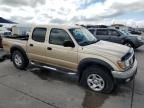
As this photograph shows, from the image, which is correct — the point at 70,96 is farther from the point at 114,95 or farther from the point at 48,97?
the point at 114,95

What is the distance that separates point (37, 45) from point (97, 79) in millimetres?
2422

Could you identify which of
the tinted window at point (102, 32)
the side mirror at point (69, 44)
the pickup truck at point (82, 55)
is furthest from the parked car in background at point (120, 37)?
the side mirror at point (69, 44)

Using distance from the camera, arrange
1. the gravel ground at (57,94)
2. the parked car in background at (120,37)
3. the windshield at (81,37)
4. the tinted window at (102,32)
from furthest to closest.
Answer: the tinted window at (102,32), the parked car in background at (120,37), the windshield at (81,37), the gravel ground at (57,94)

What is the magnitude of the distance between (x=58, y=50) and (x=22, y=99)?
179cm

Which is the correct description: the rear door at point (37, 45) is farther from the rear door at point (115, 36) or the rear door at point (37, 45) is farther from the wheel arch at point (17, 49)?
the rear door at point (115, 36)

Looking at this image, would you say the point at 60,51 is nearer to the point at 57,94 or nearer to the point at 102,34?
the point at 57,94

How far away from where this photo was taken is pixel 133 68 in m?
4.82

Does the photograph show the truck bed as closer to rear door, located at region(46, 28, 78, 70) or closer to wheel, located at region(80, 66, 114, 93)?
rear door, located at region(46, 28, 78, 70)

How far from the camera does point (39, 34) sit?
601 centimetres

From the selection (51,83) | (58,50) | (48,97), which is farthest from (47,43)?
(48,97)

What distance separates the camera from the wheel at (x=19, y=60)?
6759mm

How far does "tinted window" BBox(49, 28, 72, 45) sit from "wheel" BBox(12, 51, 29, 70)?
1728 mm

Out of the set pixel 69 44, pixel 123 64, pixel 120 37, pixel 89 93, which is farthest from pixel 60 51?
pixel 120 37

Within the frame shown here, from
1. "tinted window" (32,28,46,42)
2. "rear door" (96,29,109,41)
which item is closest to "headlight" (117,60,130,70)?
"tinted window" (32,28,46,42)
